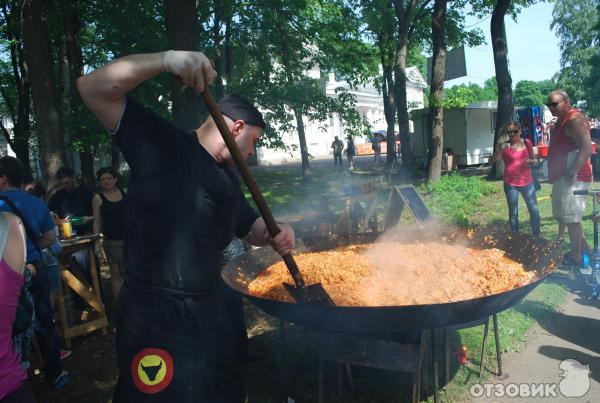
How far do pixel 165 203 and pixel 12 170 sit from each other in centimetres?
266

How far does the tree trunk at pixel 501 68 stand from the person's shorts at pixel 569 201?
27.8 ft

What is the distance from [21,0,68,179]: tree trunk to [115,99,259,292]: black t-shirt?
7321 mm

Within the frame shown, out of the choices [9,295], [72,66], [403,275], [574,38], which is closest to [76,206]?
[9,295]

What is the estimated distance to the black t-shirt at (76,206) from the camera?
5770 mm

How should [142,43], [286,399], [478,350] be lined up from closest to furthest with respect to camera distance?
1. [286,399]
2. [478,350]
3. [142,43]

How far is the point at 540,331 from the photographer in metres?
4.26

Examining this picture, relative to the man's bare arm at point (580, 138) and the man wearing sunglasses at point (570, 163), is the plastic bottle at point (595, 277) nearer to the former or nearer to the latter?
the man wearing sunglasses at point (570, 163)

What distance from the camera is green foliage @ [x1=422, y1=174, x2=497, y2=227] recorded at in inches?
344

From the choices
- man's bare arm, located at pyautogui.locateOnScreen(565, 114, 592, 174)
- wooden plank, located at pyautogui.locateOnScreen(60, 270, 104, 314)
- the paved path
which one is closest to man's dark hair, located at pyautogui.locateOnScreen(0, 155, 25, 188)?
wooden plank, located at pyautogui.locateOnScreen(60, 270, 104, 314)

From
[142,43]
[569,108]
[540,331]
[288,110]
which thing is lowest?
[540,331]

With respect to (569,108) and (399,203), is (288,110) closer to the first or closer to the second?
(399,203)

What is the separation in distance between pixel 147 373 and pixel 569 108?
207 inches

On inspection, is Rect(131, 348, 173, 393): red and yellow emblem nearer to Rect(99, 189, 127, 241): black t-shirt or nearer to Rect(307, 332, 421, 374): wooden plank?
Rect(307, 332, 421, 374): wooden plank

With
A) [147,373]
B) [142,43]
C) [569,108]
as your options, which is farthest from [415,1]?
[147,373]
